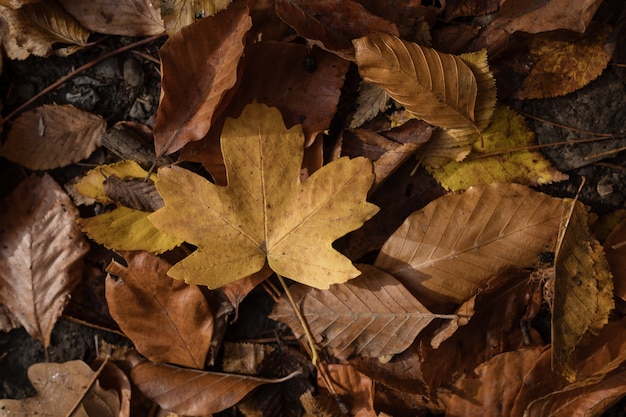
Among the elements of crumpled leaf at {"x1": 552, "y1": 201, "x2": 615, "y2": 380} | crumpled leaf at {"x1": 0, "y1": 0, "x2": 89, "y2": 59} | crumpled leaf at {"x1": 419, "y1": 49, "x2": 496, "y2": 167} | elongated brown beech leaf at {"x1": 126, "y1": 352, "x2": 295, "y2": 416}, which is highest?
crumpled leaf at {"x1": 0, "y1": 0, "x2": 89, "y2": 59}

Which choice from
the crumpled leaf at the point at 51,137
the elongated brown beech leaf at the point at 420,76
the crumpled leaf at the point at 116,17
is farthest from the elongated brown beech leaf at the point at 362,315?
the crumpled leaf at the point at 116,17

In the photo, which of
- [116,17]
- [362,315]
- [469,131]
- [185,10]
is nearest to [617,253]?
[469,131]

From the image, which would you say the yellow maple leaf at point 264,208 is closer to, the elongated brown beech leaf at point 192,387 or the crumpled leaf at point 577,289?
the elongated brown beech leaf at point 192,387

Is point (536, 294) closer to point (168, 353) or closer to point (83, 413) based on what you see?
point (168, 353)

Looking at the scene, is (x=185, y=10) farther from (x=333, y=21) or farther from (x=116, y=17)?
(x=333, y=21)

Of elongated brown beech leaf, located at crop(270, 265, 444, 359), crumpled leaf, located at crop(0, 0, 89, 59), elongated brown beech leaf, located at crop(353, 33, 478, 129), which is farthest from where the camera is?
crumpled leaf, located at crop(0, 0, 89, 59)

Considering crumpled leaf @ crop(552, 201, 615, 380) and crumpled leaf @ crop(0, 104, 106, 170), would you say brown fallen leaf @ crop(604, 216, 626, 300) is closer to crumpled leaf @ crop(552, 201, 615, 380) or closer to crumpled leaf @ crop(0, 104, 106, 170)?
crumpled leaf @ crop(552, 201, 615, 380)

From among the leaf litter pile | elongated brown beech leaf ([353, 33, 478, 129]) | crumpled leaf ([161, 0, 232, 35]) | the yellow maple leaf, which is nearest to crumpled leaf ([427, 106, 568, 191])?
the leaf litter pile
